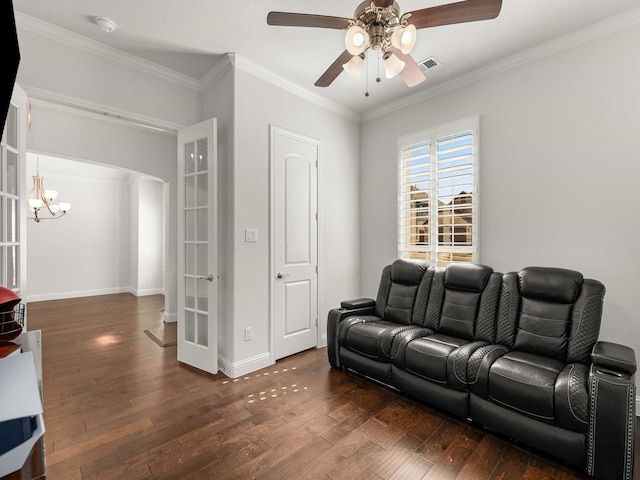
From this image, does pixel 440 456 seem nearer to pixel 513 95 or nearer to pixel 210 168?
pixel 210 168

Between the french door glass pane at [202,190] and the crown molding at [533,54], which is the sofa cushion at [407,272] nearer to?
the crown molding at [533,54]

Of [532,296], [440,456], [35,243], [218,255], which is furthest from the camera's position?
[35,243]

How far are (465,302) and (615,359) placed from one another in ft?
3.57

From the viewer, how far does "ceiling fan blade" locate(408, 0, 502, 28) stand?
61.4 inches

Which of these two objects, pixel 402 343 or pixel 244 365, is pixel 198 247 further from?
pixel 402 343

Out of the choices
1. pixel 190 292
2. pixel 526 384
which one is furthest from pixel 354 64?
pixel 190 292

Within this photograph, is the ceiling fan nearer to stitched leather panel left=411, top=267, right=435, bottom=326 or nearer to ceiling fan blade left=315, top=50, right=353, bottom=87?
ceiling fan blade left=315, top=50, right=353, bottom=87

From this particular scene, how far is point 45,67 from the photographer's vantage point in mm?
2549

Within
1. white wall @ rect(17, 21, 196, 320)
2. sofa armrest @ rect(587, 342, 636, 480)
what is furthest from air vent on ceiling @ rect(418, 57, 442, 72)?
sofa armrest @ rect(587, 342, 636, 480)

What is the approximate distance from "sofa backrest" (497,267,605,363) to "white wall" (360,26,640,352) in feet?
1.43

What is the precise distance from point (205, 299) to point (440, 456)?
2395 mm

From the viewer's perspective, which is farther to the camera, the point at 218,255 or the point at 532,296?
the point at 218,255

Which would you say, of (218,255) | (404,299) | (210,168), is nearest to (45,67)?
(210,168)

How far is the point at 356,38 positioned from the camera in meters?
1.75
